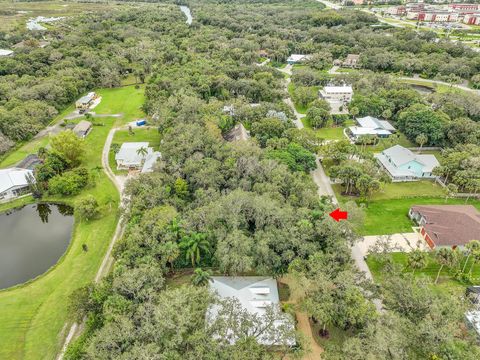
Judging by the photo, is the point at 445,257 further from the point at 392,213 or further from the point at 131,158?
the point at 131,158

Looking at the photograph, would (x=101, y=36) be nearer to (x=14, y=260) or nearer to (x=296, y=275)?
(x=14, y=260)

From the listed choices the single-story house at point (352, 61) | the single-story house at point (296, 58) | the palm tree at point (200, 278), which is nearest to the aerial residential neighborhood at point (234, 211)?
the palm tree at point (200, 278)

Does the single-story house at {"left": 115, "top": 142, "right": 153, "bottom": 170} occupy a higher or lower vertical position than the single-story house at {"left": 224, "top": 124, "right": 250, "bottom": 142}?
lower

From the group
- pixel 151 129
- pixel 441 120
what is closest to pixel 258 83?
pixel 151 129

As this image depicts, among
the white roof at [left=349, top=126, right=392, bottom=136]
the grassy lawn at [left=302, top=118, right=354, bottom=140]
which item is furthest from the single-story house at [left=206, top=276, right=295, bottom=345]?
the white roof at [left=349, top=126, right=392, bottom=136]

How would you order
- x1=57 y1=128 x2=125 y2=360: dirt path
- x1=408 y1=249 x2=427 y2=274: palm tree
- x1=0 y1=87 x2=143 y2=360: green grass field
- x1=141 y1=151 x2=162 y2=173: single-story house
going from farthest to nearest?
1. x1=141 y1=151 x2=162 y2=173: single-story house
2. x1=408 y1=249 x2=427 y2=274: palm tree
3. x1=57 y1=128 x2=125 y2=360: dirt path
4. x1=0 y1=87 x2=143 y2=360: green grass field

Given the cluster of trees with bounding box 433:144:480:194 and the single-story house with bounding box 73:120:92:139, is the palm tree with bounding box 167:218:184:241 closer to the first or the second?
the cluster of trees with bounding box 433:144:480:194

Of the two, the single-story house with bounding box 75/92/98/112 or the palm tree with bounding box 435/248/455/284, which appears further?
the single-story house with bounding box 75/92/98/112

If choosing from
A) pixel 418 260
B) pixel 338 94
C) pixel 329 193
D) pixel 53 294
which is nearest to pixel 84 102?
pixel 53 294
